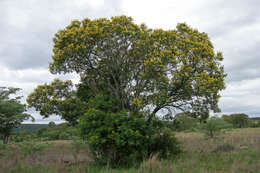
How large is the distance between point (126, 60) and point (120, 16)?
2.84 metres

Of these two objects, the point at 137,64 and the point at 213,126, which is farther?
the point at 213,126

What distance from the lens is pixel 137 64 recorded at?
13.7 m

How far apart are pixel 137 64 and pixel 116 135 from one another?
18.0 feet

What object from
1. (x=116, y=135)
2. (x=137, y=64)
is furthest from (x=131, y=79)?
(x=116, y=135)

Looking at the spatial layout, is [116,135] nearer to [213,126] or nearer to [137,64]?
[137,64]

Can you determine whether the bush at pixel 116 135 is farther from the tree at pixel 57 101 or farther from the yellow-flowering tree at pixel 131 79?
the tree at pixel 57 101

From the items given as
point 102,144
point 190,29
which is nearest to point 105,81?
point 102,144

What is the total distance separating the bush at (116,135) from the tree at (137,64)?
4.27ft

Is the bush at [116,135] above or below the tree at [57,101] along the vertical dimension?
below

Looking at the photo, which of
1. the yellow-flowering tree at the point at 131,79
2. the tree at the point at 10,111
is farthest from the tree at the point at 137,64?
the tree at the point at 10,111

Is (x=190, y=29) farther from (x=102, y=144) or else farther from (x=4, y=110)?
(x=4, y=110)

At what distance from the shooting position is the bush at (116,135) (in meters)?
9.95

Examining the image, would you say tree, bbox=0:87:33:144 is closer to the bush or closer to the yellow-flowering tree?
the yellow-flowering tree

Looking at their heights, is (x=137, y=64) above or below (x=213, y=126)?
above
